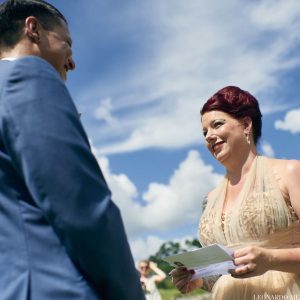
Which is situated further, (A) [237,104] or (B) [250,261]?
(A) [237,104]

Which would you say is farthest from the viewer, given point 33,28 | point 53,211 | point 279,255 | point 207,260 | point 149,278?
point 149,278

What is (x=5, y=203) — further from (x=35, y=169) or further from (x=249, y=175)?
(x=249, y=175)

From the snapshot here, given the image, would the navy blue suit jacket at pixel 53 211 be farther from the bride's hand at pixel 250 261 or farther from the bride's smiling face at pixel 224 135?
the bride's smiling face at pixel 224 135

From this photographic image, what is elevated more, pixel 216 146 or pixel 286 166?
pixel 216 146

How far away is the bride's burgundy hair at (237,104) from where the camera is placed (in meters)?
3.34

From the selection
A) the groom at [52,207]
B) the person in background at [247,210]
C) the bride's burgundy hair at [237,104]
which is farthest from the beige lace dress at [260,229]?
the groom at [52,207]

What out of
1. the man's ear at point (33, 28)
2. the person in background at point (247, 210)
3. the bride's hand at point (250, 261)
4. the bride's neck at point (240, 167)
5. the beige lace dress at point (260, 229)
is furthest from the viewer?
the bride's neck at point (240, 167)

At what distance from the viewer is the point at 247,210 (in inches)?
119

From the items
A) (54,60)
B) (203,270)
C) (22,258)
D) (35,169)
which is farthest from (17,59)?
(203,270)

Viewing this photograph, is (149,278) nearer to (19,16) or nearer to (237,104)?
(237,104)

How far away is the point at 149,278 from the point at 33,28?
38.7 feet

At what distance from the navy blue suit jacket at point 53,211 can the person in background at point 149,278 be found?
1112 centimetres

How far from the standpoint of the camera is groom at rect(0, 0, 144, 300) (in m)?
1.41

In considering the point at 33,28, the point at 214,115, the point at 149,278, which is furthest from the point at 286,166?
the point at 149,278
